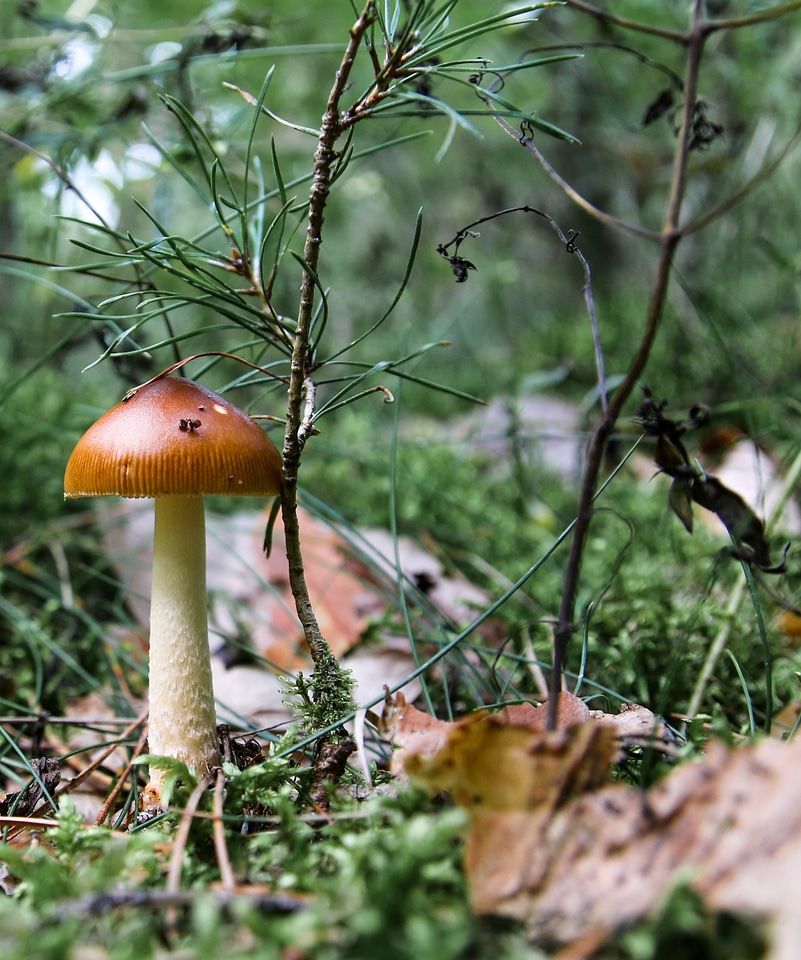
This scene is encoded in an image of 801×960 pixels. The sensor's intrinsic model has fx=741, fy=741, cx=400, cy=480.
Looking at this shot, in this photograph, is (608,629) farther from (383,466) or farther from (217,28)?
(217,28)

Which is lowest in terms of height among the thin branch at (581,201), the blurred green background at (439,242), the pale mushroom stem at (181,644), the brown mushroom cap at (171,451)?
the pale mushroom stem at (181,644)

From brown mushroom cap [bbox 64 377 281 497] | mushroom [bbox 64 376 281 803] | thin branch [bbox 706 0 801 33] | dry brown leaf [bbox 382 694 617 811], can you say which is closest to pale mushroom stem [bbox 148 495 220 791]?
mushroom [bbox 64 376 281 803]

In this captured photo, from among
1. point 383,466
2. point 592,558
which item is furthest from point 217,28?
point 592,558

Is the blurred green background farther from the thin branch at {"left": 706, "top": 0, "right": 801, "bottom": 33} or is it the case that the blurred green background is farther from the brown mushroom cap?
the thin branch at {"left": 706, "top": 0, "right": 801, "bottom": 33}

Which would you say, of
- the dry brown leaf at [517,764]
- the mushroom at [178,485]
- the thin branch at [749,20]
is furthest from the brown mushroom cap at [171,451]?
the thin branch at [749,20]

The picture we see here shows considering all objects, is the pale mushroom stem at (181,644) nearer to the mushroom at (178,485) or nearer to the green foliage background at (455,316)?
the mushroom at (178,485)

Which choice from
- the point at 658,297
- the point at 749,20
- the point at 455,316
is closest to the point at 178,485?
the point at 658,297
